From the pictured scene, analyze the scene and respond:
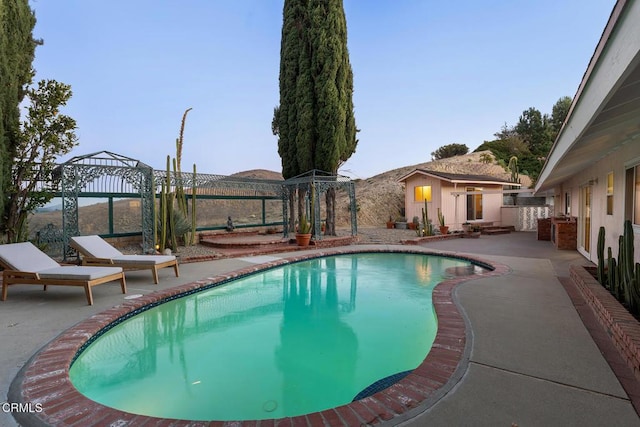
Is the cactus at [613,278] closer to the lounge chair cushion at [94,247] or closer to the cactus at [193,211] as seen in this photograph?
the lounge chair cushion at [94,247]

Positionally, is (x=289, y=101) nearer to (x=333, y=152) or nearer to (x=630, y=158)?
(x=333, y=152)

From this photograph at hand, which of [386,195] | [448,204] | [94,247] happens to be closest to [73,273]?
[94,247]

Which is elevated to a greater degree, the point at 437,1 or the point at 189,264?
the point at 437,1

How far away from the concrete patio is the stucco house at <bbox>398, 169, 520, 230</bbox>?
1247cm

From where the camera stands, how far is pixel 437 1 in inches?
579

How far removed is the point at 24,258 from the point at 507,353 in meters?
7.39

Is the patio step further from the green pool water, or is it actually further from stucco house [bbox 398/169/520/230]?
the green pool water

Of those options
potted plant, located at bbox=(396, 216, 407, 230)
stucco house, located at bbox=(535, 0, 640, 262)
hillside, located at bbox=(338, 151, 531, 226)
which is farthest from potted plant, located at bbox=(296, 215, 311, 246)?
hillside, located at bbox=(338, 151, 531, 226)

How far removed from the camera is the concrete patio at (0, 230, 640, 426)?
2246 millimetres

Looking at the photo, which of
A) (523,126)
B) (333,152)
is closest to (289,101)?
(333,152)

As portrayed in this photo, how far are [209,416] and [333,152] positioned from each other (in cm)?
1266

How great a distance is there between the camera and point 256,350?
4.21m

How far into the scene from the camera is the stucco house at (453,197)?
18562mm

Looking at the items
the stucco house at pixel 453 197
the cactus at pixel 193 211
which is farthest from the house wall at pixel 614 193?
the cactus at pixel 193 211
